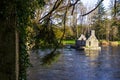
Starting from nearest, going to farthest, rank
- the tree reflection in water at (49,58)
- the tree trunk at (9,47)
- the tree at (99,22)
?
the tree trunk at (9,47) < the tree reflection in water at (49,58) < the tree at (99,22)

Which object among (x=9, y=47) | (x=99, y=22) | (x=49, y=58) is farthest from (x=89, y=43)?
(x=9, y=47)

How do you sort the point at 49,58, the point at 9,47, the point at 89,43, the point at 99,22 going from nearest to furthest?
the point at 9,47 → the point at 49,58 → the point at 89,43 → the point at 99,22

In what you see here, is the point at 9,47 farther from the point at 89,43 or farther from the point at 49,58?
the point at 89,43

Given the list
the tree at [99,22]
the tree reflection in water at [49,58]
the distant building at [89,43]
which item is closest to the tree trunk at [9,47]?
the tree reflection in water at [49,58]

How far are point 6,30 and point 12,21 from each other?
3.4 inches

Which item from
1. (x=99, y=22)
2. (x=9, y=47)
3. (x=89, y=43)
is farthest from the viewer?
(x=99, y=22)

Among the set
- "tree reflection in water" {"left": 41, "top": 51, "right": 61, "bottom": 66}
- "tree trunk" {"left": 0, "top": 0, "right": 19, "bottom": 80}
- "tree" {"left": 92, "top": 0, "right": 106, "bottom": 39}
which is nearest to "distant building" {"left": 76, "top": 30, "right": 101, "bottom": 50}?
"tree" {"left": 92, "top": 0, "right": 106, "bottom": 39}

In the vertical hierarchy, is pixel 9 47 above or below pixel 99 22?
below

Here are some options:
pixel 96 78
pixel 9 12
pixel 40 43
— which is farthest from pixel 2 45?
pixel 96 78

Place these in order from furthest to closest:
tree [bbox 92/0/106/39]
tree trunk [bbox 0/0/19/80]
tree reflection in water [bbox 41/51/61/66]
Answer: tree [bbox 92/0/106/39], tree reflection in water [bbox 41/51/61/66], tree trunk [bbox 0/0/19/80]

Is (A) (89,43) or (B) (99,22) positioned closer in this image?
(A) (89,43)

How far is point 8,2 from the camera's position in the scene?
2.64m

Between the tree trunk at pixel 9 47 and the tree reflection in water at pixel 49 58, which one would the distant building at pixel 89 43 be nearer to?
the tree reflection in water at pixel 49 58

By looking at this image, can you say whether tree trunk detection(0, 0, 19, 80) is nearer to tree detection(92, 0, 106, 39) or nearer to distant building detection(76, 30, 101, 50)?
distant building detection(76, 30, 101, 50)
